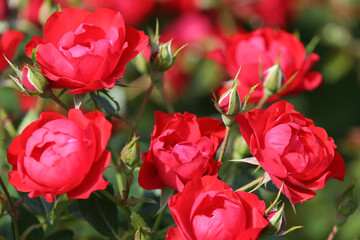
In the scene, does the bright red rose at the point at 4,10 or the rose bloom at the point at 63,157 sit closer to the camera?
the rose bloom at the point at 63,157

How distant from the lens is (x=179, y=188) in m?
0.81

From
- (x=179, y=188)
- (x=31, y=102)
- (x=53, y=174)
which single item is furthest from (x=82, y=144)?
(x=31, y=102)

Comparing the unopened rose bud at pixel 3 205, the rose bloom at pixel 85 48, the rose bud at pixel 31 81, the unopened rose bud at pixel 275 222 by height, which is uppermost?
the rose bloom at pixel 85 48

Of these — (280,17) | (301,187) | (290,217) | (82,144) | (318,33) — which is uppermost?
(82,144)

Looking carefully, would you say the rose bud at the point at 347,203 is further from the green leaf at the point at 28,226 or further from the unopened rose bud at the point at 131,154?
the green leaf at the point at 28,226

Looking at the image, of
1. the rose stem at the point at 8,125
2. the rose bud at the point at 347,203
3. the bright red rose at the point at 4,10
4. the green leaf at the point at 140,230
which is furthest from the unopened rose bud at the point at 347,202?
the bright red rose at the point at 4,10

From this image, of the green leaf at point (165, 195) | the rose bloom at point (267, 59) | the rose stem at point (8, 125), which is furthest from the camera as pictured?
the rose stem at point (8, 125)

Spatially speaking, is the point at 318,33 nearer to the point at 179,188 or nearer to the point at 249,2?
the point at 249,2

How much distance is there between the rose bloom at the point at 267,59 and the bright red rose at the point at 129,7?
77cm

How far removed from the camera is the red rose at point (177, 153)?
2.64 ft

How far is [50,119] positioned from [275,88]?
46 cm

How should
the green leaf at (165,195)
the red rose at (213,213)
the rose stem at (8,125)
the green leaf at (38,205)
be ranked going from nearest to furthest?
the red rose at (213,213), the green leaf at (165,195), the green leaf at (38,205), the rose stem at (8,125)

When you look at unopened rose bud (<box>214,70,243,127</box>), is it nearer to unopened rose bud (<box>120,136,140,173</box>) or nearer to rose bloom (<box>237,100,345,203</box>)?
rose bloom (<box>237,100,345,203</box>)

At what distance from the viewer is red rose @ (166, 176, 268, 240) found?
73 centimetres
